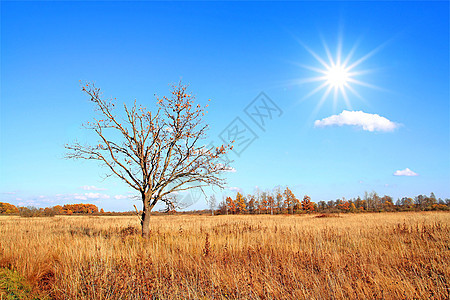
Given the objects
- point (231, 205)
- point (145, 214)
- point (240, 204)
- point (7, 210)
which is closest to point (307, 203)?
point (240, 204)

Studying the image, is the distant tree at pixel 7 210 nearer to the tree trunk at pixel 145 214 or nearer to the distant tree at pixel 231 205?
the distant tree at pixel 231 205

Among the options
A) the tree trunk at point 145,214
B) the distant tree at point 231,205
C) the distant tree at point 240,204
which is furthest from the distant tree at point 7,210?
the tree trunk at point 145,214

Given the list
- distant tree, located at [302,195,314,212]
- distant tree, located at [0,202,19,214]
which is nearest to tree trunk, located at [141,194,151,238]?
distant tree, located at [0,202,19,214]

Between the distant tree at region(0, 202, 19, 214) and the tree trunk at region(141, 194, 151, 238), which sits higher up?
the tree trunk at region(141, 194, 151, 238)

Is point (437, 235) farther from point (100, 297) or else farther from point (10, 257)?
point (10, 257)

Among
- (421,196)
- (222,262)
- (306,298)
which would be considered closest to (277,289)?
(306,298)

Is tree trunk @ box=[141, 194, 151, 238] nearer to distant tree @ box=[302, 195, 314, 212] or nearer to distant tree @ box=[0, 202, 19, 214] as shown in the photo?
distant tree @ box=[0, 202, 19, 214]

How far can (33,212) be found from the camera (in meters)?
44.7

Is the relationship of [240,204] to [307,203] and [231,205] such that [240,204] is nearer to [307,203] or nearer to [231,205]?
[231,205]

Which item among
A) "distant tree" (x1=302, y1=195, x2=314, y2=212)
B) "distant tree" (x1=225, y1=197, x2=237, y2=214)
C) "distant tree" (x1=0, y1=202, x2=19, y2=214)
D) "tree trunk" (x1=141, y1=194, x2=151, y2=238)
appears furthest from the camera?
"distant tree" (x1=302, y1=195, x2=314, y2=212)

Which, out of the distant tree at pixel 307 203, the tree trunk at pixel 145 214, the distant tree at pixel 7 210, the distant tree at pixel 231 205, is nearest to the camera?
the tree trunk at pixel 145 214

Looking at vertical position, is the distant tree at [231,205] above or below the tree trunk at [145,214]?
below

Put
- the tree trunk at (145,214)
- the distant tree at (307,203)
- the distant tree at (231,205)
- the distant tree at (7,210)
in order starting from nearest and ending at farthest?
the tree trunk at (145,214), the distant tree at (7,210), the distant tree at (231,205), the distant tree at (307,203)

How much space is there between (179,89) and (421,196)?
17945cm
